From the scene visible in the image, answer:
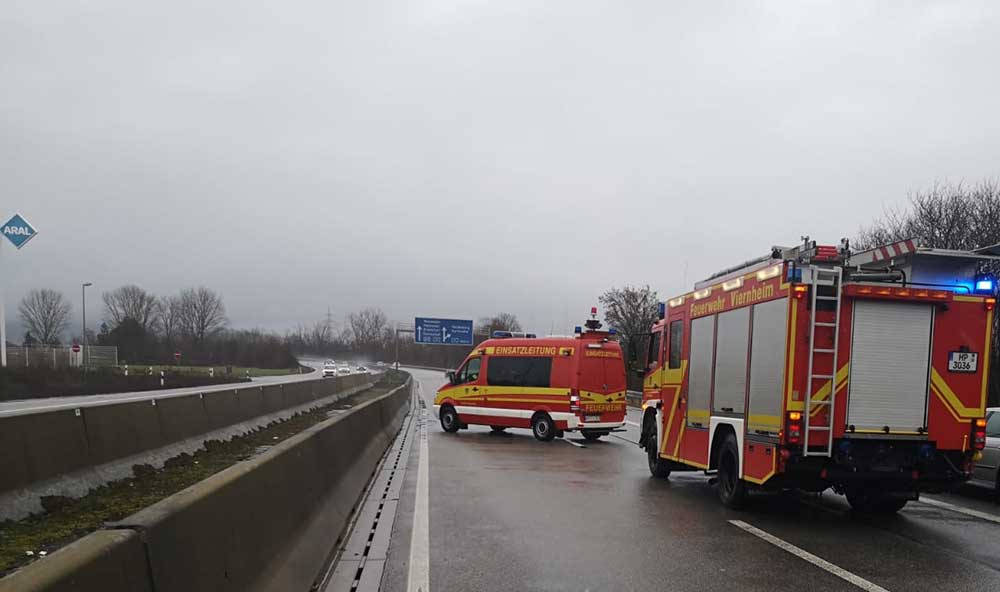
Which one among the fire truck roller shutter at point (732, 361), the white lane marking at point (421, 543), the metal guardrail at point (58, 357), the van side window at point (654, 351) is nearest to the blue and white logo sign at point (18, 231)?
the metal guardrail at point (58, 357)

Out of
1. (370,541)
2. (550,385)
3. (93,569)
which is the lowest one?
(370,541)

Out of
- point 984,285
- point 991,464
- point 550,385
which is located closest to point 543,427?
point 550,385

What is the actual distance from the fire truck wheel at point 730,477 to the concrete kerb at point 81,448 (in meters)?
7.57

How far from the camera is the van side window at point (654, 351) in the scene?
12.8m

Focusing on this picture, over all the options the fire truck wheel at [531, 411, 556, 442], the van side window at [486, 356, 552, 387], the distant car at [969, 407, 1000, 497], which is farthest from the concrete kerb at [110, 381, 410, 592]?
the van side window at [486, 356, 552, 387]

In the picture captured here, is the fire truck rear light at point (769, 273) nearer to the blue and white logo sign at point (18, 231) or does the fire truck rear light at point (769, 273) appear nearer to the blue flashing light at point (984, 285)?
the blue flashing light at point (984, 285)

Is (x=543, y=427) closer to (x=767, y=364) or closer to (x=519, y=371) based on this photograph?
(x=519, y=371)

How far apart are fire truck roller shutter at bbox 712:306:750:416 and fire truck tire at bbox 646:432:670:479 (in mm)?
2447

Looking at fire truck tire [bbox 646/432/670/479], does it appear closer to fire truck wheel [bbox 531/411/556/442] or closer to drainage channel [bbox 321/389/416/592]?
drainage channel [bbox 321/389/416/592]

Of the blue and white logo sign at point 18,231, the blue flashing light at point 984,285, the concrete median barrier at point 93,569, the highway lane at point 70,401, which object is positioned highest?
the blue and white logo sign at point 18,231

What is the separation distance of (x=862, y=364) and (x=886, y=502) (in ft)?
7.48

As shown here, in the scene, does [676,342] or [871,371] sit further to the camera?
[676,342]

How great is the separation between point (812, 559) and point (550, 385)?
1197 centimetres

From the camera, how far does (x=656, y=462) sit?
12.5 metres
